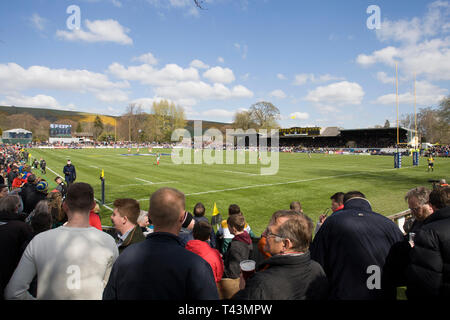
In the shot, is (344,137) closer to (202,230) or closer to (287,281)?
(202,230)

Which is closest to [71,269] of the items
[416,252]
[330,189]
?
[416,252]

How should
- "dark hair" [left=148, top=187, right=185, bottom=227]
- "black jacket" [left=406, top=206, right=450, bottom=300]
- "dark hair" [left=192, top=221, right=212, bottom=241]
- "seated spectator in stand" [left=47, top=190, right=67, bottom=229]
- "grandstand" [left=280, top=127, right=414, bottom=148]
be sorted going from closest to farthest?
1. "dark hair" [left=148, top=187, right=185, bottom=227]
2. "black jacket" [left=406, top=206, right=450, bottom=300]
3. "dark hair" [left=192, top=221, right=212, bottom=241]
4. "seated spectator in stand" [left=47, top=190, right=67, bottom=229]
5. "grandstand" [left=280, top=127, right=414, bottom=148]

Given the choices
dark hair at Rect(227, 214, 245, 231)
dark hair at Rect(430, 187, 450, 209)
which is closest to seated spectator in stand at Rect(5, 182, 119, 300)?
dark hair at Rect(227, 214, 245, 231)

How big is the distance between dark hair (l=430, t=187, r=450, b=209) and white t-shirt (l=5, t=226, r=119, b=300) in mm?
3630

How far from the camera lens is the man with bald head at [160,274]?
177 centimetres

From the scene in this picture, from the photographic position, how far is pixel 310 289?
1960 mm

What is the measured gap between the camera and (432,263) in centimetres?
246

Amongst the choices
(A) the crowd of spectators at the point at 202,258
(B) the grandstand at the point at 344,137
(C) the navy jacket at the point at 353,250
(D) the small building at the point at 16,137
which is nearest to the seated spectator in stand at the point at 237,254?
(A) the crowd of spectators at the point at 202,258

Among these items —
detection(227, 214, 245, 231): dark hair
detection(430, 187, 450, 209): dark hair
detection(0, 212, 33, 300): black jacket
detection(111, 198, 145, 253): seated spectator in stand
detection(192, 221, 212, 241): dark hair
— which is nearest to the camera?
detection(0, 212, 33, 300): black jacket

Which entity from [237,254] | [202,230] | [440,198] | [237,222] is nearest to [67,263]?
[202,230]

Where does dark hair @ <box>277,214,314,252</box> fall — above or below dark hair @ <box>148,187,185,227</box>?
below

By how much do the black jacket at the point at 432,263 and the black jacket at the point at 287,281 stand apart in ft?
3.61

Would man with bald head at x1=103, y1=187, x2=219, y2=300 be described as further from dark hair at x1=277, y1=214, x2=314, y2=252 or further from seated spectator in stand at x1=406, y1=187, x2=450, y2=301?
seated spectator in stand at x1=406, y1=187, x2=450, y2=301

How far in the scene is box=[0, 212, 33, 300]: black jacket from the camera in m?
2.84
